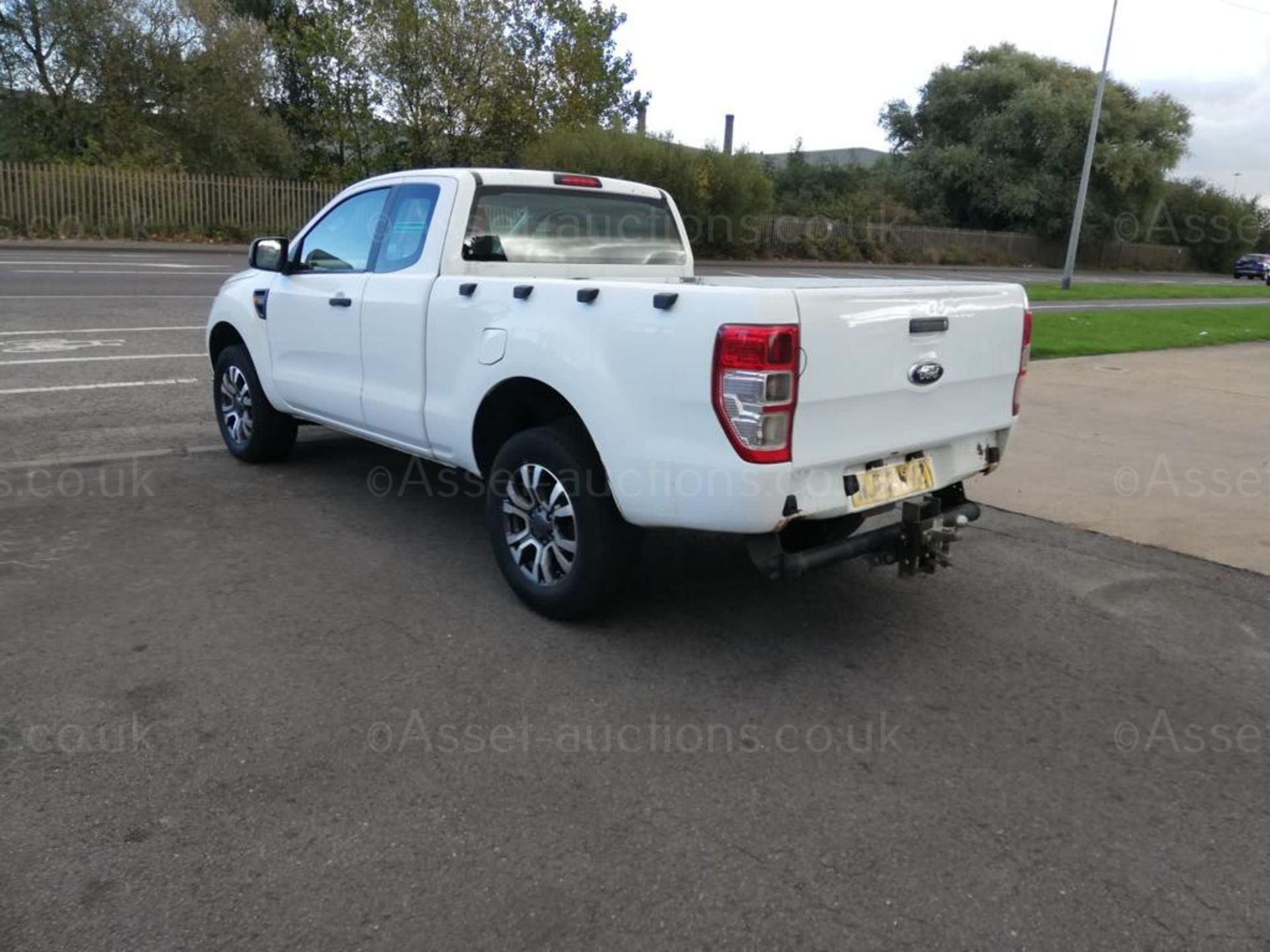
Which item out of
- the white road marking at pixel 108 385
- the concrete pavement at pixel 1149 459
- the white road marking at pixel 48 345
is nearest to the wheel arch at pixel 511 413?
the concrete pavement at pixel 1149 459

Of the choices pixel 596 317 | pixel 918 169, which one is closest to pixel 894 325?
pixel 596 317

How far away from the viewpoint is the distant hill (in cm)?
5000

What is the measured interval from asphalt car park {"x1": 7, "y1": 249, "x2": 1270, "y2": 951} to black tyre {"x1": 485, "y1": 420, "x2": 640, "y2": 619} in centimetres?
18

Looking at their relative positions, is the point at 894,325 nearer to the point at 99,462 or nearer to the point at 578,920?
the point at 578,920

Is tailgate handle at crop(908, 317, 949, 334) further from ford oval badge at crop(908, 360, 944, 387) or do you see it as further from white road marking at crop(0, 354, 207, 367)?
white road marking at crop(0, 354, 207, 367)

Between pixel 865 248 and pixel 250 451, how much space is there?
3948cm

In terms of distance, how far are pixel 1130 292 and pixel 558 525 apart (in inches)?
1155

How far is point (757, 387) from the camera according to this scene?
3.53m

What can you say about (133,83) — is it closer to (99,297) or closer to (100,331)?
(99,297)

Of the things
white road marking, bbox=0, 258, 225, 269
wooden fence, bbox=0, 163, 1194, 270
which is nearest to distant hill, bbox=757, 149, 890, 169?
wooden fence, bbox=0, 163, 1194, 270

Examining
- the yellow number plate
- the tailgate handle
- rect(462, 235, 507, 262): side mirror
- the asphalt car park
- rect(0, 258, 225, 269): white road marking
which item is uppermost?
rect(462, 235, 507, 262): side mirror

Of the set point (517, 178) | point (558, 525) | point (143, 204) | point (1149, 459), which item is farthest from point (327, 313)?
point (143, 204)

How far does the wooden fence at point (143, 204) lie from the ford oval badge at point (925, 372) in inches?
1018

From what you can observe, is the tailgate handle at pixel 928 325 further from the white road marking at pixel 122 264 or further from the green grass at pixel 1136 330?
the white road marking at pixel 122 264
